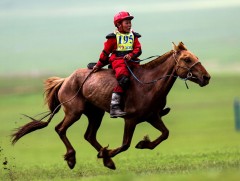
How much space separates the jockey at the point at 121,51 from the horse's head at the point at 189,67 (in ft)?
2.30

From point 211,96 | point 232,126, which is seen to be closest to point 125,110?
point 232,126

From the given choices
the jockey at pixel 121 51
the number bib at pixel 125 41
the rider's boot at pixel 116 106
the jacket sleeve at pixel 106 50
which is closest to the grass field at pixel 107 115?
the rider's boot at pixel 116 106

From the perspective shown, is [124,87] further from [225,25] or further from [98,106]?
[225,25]

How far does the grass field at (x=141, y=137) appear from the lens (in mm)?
15220

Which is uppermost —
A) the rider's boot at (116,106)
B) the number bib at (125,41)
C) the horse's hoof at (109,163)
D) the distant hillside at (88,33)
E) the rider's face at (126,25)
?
the rider's face at (126,25)

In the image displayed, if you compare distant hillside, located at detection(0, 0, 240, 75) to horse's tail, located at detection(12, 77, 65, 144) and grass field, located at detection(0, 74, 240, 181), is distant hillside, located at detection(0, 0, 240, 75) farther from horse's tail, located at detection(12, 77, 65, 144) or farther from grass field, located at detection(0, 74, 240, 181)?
horse's tail, located at detection(12, 77, 65, 144)

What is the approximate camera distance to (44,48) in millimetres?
149000

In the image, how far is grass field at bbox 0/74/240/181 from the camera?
15.2 metres

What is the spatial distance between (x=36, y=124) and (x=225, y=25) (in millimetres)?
145453

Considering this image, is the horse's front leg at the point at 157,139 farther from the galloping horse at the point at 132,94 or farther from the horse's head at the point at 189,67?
the horse's head at the point at 189,67

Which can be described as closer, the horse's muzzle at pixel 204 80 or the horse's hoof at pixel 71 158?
the horse's muzzle at pixel 204 80

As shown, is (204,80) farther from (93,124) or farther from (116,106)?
(93,124)

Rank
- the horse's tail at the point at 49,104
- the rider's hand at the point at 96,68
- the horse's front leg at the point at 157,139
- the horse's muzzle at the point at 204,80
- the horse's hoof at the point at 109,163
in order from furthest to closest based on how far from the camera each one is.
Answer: the horse's tail at the point at 49,104 → the rider's hand at the point at 96,68 → the horse's hoof at the point at 109,163 → the horse's front leg at the point at 157,139 → the horse's muzzle at the point at 204,80

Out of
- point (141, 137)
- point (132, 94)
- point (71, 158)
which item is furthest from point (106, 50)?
point (141, 137)
